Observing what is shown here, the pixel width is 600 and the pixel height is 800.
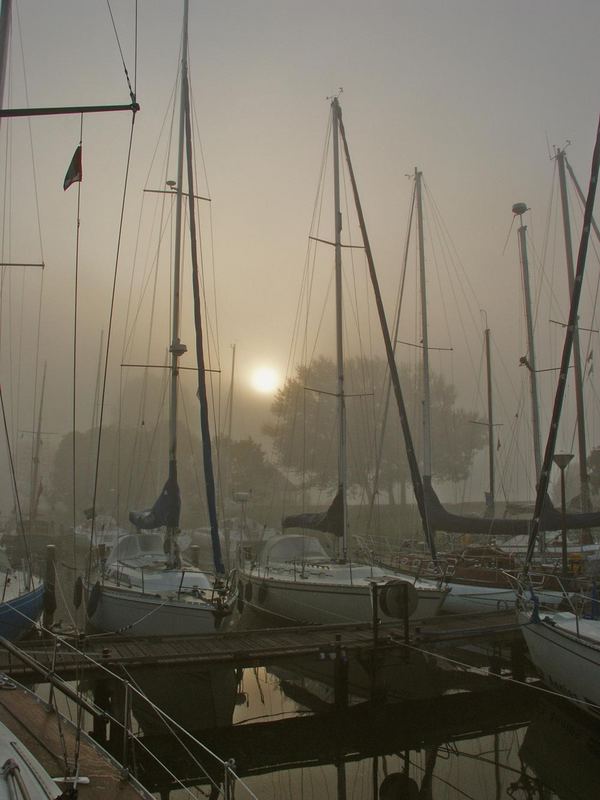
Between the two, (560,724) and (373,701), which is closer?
(560,724)

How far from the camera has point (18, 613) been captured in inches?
Result: 563

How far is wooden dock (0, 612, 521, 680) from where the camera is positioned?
11453 mm

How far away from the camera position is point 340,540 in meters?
20.8

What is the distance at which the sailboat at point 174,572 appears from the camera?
1520cm

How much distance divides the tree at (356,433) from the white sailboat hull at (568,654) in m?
41.9

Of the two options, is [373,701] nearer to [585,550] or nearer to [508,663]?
[508,663]

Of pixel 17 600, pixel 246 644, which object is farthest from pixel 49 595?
pixel 246 644

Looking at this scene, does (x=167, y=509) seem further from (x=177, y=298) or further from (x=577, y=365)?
(x=577, y=365)

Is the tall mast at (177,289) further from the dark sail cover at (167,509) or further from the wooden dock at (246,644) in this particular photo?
the wooden dock at (246,644)

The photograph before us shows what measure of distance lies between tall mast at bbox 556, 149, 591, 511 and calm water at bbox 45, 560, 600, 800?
913cm

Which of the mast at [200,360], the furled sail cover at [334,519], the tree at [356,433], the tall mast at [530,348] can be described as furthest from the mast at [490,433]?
the mast at [200,360]

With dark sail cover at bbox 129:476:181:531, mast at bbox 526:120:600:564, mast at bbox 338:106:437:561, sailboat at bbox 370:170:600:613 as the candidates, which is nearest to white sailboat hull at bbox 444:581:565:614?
sailboat at bbox 370:170:600:613

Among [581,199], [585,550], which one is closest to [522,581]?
[585,550]

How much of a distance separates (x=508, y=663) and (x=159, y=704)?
31.2ft
